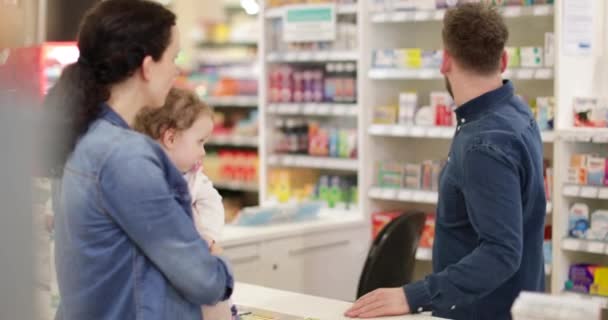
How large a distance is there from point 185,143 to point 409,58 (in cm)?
306

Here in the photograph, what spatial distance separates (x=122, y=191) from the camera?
6.50 feet

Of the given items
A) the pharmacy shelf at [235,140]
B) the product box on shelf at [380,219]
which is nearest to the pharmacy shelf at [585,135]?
the product box on shelf at [380,219]

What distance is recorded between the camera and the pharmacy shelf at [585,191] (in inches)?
175

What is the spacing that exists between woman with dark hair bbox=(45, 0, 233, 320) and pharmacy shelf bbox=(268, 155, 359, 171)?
370 centimetres

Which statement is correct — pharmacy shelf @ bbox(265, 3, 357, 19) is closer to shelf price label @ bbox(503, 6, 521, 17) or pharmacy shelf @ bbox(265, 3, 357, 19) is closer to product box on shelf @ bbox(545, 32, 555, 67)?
shelf price label @ bbox(503, 6, 521, 17)

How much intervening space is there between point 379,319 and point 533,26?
3.14 metres

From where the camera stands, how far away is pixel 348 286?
5.71 meters

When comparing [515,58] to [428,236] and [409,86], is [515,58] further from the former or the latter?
[428,236]

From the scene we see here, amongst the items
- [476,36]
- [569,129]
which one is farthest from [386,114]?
[476,36]

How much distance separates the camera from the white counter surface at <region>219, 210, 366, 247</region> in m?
4.80

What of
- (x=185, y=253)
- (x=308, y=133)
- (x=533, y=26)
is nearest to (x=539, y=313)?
(x=185, y=253)

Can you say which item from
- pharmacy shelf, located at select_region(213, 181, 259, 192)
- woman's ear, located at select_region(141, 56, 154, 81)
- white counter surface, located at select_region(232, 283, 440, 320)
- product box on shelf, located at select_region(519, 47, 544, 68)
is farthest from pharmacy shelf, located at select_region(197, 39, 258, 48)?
woman's ear, located at select_region(141, 56, 154, 81)

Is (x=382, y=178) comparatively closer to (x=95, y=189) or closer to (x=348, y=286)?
(x=348, y=286)

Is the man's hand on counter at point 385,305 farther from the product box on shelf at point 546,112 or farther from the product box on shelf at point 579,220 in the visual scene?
the product box on shelf at point 546,112
